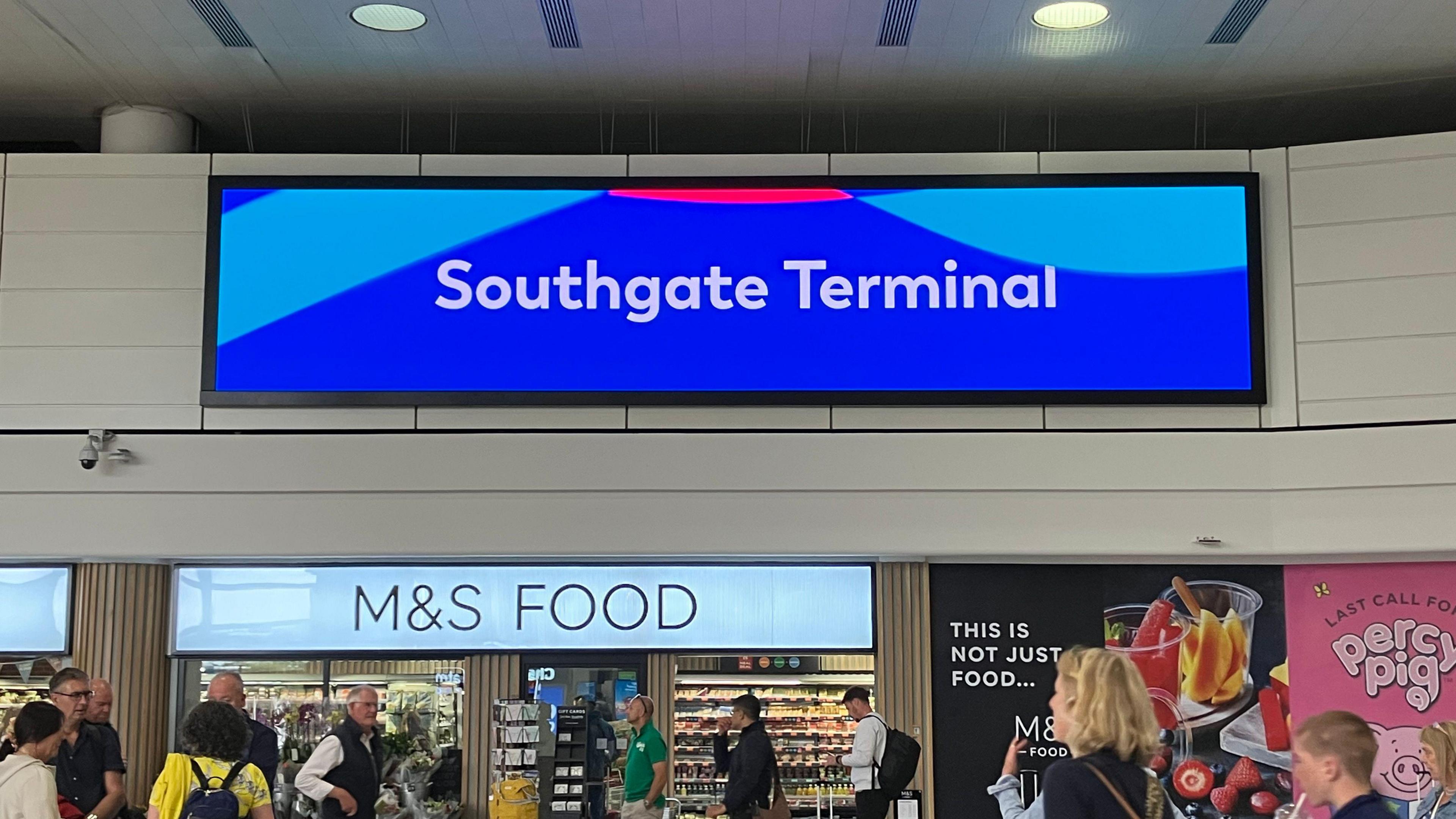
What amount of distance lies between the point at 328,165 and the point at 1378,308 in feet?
20.9

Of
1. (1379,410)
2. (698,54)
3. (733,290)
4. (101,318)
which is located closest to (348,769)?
(101,318)

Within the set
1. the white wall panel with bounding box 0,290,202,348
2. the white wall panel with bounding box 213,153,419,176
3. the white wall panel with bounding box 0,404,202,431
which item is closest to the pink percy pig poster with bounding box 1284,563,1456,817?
the white wall panel with bounding box 213,153,419,176

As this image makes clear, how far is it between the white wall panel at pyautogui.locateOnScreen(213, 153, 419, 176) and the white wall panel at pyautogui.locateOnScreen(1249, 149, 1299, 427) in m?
5.19

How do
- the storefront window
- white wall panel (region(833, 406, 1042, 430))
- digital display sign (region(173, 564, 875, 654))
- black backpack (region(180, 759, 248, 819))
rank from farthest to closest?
the storefront window < digital display sign (region(173, 564, 875, 654)) < white wall panel (region(833, 406, 1042, 430)) < black backpack (region(180, 759, 248, 819))

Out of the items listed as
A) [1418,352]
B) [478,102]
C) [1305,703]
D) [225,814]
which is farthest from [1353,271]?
[225,814]

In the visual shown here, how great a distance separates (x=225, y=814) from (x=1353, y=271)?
6.68 m

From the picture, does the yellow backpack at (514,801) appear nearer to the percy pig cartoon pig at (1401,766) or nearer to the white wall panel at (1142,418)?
the white wall panel at (1142,418)

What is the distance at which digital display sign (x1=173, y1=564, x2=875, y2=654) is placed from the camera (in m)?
8.23

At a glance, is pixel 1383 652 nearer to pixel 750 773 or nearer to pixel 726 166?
pixel 750 773

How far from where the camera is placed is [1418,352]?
7730 millimetres

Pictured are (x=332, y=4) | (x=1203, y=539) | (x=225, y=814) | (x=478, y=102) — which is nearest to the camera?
(x=225, y=814)

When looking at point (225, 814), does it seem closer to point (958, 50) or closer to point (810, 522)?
point (810, 522)

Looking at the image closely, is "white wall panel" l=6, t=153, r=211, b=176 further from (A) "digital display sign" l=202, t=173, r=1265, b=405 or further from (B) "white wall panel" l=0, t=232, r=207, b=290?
(B) "white wall panel" l=0, t=232, r=207, b=290

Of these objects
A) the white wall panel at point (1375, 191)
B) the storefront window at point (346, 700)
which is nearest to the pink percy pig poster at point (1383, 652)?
the white wall panel at point (1375, 191)
